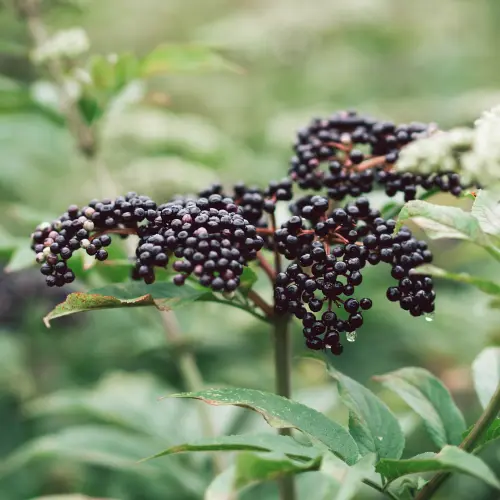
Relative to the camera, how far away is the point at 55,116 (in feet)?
11.3

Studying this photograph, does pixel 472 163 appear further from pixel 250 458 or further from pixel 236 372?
pixel 236 372

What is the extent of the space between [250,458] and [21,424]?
3.52 meters

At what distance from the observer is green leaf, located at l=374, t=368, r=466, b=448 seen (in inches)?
75.5

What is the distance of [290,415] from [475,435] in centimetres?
45

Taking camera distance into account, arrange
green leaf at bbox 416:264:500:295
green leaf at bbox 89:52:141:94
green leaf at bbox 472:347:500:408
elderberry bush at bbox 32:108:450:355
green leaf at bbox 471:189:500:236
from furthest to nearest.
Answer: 1. green leaf at bbox 89:52:141:94
2. green leaf at bbox 472:347:500:408
3. elderberry bush at bbox 32:108:450:355
4. green leaf at bbox 471:189:500:236
5. green leaf at bbox 416:264:500:295

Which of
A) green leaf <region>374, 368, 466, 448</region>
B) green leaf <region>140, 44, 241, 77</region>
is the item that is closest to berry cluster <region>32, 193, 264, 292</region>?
A: green leaf <region>374, 368, 466, 448</region>

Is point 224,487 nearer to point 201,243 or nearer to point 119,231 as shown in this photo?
point 201,243

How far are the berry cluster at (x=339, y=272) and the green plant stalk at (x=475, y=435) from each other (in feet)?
1.00

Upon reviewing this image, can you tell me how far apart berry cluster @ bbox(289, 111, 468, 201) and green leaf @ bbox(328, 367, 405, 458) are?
610 mm

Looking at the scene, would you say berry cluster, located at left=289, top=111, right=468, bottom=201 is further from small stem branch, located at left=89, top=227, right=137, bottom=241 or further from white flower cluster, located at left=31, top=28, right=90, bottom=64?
white flower cluster, located at left=31, top=28, right=90, bottom=64

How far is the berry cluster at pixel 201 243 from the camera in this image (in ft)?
5.65

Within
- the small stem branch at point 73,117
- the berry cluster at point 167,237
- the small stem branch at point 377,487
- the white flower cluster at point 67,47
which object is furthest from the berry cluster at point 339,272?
the small stem branch at point 73,117

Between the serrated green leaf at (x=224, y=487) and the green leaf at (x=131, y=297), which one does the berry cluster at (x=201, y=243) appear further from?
the serrated green leaf at (x=224, y=487)

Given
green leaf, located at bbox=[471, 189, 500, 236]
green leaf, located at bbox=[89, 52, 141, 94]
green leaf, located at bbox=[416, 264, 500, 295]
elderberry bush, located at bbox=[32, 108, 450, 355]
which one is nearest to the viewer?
green leaf, located at bbox=[416, 264, 500, 295]
